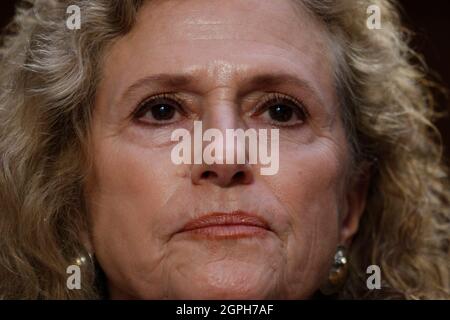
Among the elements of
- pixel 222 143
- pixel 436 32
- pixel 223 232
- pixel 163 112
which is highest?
pixel 436 32

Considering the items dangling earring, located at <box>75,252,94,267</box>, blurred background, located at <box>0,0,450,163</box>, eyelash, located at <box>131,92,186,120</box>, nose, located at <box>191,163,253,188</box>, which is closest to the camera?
nose, located at <box>191,163,253,188</box>

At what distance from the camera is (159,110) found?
1.28 m

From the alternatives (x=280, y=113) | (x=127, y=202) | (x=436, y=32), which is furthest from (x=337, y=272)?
(x=436, y=32)

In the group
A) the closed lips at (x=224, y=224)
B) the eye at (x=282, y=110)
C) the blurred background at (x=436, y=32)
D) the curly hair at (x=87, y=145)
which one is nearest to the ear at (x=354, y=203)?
the curly hair at (x=87, y=145)

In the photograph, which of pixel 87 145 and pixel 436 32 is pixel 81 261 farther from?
pixel 436 32

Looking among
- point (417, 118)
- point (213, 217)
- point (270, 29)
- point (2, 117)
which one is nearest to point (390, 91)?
point (417, 118)

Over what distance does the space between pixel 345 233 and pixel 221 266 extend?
382mm

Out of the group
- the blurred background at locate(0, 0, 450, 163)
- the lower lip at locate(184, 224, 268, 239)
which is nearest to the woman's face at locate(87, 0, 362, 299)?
the lower lip at locate(184, 224, 268, 239)

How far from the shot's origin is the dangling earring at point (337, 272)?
1.39 metres

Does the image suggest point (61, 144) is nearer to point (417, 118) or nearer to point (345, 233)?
point (345, 233)

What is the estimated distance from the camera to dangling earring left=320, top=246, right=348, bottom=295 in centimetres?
139

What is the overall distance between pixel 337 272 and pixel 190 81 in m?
0.47

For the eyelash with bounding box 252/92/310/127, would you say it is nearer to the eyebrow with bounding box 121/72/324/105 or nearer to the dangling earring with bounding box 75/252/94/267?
the eyebrow with bounding box 121/72/324/105

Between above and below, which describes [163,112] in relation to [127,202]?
above
